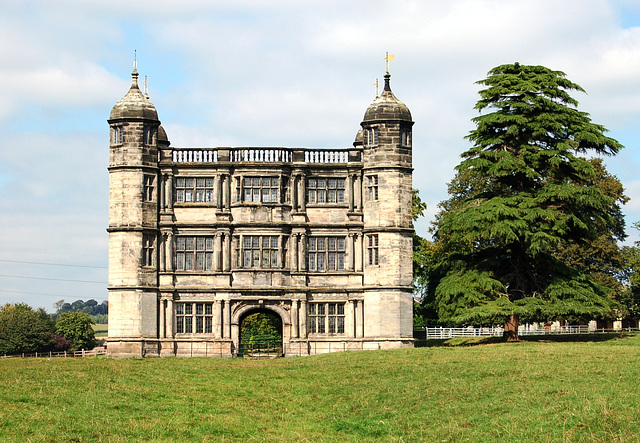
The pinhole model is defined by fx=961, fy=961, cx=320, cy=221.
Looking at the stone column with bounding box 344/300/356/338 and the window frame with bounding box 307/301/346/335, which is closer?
the stone column with bounding box 344/300/356/338

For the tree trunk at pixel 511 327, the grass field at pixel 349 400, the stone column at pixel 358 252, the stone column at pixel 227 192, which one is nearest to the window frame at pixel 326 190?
the stone column at pixel 358 252

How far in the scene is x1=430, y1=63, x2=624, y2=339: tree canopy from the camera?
41.4 meters

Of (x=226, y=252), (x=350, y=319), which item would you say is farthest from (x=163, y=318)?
(x=350, y=319)

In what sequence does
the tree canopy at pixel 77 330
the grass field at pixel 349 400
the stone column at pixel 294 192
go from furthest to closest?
the tree canopy at pixel 77 330 < the stone column at pixel 294 192 < the grass field at pixel 349 400

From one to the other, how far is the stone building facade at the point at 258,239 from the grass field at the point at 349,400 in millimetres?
9295

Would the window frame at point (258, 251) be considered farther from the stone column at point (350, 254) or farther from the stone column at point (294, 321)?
the stone column at point (350, 254)

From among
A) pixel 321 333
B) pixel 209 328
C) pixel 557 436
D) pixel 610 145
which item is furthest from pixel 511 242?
pixel 557 436

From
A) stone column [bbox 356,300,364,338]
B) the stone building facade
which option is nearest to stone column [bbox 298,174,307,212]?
the stone building facade

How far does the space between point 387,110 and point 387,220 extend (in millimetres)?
5293

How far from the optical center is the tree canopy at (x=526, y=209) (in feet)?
136

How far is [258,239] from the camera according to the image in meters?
46.2

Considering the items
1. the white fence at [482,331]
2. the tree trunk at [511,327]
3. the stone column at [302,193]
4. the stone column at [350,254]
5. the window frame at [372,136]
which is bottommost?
the white fence at [482,331]

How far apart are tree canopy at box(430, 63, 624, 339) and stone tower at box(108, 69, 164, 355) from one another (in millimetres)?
13848

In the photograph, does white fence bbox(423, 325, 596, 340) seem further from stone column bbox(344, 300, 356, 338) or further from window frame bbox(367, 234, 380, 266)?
window frame bbox(367, 234, 380, 266)
